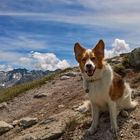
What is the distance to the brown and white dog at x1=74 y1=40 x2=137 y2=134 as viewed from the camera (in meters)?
11.5

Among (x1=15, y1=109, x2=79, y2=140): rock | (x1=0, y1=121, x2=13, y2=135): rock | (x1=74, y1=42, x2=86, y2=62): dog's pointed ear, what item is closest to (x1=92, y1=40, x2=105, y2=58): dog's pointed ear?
(x1=74, y1=42, x2=86, y2=62): dog's pointed ear

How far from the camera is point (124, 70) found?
22.3 meters

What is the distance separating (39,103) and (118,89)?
34.7 ft

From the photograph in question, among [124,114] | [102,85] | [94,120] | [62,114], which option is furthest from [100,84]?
[62,114]

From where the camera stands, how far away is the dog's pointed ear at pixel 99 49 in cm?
1155

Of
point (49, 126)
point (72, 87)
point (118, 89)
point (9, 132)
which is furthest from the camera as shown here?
point (72, 87)

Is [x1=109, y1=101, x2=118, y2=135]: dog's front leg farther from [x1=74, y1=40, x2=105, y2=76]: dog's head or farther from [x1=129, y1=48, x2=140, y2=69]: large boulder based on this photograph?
[x1=129, y1=48, x2=140, y2=69]: large boulder

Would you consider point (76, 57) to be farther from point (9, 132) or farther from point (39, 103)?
point (39, 103)

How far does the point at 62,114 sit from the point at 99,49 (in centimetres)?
519

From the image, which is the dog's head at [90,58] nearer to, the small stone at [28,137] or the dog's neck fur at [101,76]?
the dog's neck fur at [101,76]

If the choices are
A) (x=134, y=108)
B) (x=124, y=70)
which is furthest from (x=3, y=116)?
(x=134, y=108)

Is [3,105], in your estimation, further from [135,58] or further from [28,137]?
[28,137]

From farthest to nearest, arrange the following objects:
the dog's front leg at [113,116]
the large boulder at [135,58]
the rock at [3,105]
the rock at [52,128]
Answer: the rock at [3,105] → the large boulder at [135,58] → the rock at [52,128] → the dog's front leg at [113,116]

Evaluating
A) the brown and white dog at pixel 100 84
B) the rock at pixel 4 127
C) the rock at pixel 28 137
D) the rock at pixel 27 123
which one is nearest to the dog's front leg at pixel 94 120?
the brown and white dog at pixel 100 84
